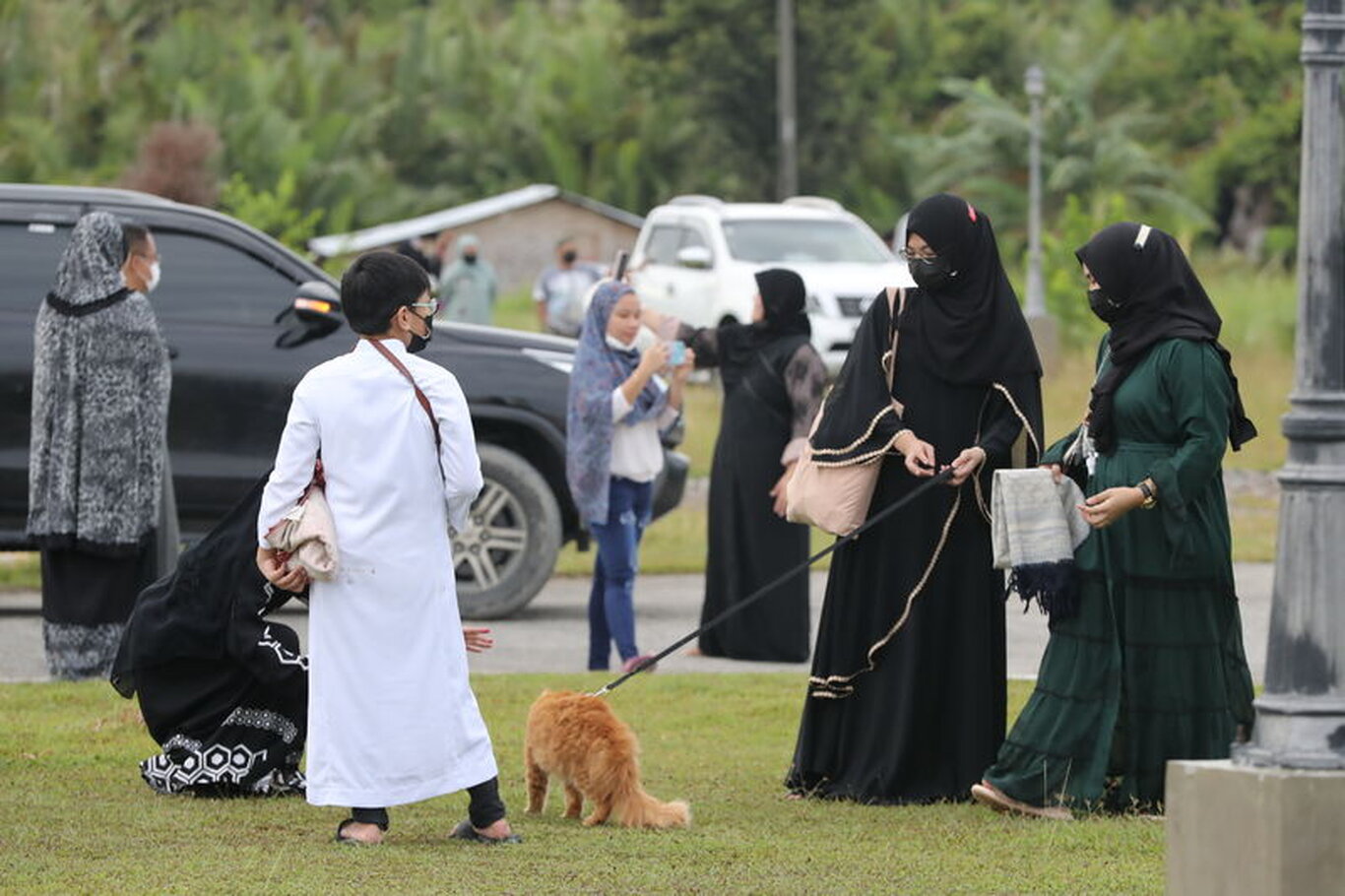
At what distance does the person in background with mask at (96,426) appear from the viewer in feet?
33.8

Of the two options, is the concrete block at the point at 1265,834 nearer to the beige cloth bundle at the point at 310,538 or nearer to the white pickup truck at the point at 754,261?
the beige cloth bundle at the point at 310,538

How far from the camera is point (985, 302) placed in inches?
316

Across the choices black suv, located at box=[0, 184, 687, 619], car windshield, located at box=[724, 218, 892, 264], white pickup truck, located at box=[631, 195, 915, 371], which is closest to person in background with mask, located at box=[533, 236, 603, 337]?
white pickup truck, located at box=[631, 195, 915, 371]

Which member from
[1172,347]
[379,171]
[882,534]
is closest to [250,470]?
[882,534]

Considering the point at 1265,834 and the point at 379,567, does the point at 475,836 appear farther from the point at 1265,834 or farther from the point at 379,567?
the point at 1265,834

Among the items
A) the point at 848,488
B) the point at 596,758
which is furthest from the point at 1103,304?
the point at 596,758

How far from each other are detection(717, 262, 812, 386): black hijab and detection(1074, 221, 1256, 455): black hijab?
13.5 ft

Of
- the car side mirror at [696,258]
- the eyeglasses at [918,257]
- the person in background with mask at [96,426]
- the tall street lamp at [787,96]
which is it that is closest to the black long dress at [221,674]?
the eyeglasses at [918,257]

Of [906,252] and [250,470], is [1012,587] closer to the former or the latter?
[906,252]

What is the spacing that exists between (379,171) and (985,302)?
4344 centimetres

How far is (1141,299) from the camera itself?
7.59 m

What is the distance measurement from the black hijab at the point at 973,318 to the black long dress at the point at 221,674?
7.06 feet

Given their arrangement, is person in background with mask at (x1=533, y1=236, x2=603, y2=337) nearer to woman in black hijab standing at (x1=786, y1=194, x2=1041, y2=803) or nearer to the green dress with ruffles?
woman in black hijab standing at (x1=786, y1=194, x2=1041, y2=803)

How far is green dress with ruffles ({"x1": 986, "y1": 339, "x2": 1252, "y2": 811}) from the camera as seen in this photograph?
764cm
